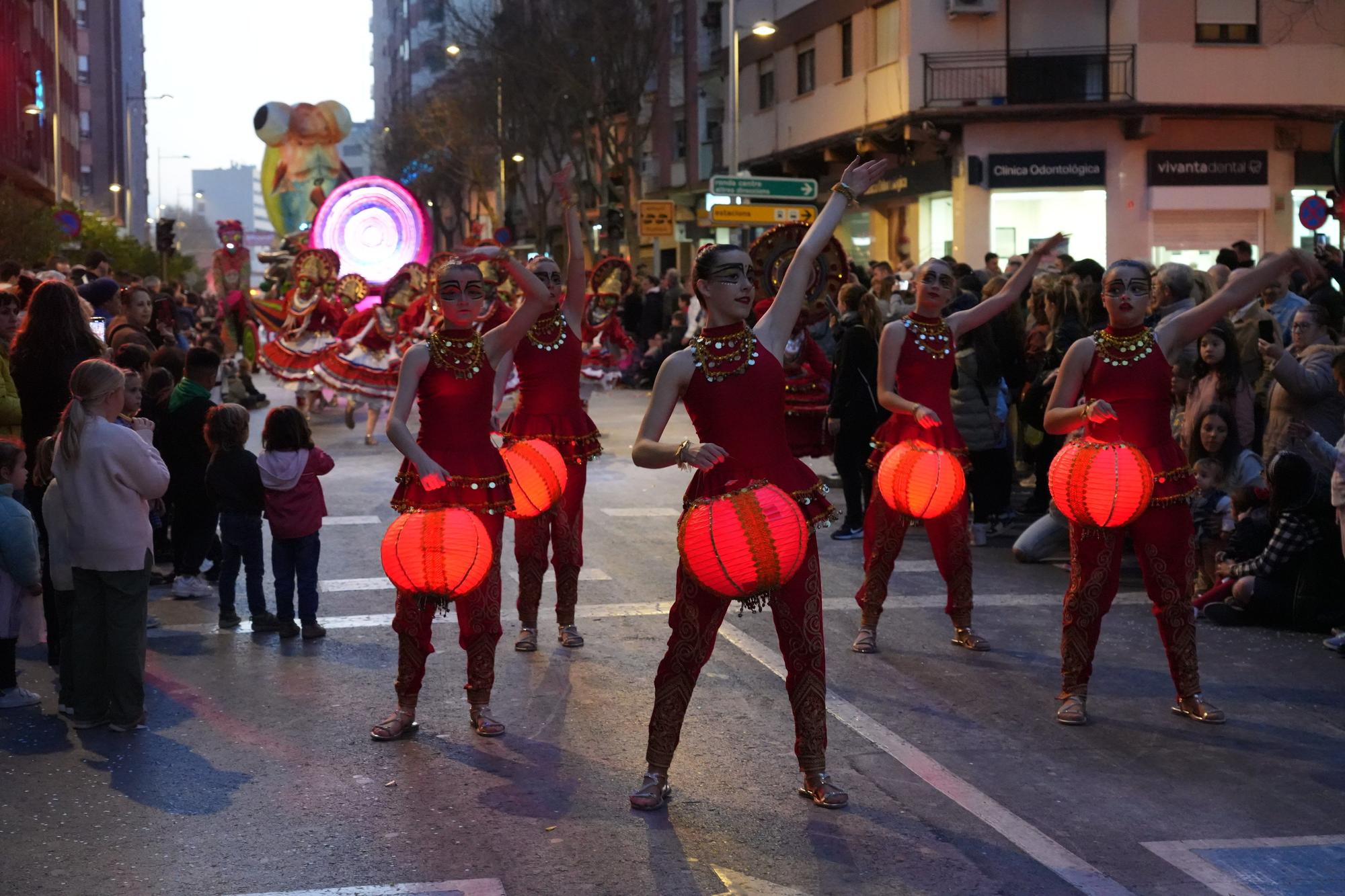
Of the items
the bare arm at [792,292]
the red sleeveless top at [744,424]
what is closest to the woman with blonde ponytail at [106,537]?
the red sleeveless top at [744,424]

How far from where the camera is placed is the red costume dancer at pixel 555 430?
891 centimetres

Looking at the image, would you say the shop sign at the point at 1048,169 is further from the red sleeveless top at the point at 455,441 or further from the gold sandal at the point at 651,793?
the gold sandal at the point at 651,793

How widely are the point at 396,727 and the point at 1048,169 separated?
26678mm

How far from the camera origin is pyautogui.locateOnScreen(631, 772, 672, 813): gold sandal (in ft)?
19.9

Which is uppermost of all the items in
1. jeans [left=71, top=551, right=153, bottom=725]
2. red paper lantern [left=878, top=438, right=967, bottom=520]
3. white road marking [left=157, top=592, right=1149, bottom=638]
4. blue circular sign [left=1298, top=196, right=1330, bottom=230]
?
blue circular sign [left=1298, top=196, right=1330, bottom=230]

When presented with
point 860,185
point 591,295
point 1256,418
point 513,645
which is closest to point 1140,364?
point 860,185

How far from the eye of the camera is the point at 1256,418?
11344 millimetres

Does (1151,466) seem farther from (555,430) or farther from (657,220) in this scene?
(657,220)

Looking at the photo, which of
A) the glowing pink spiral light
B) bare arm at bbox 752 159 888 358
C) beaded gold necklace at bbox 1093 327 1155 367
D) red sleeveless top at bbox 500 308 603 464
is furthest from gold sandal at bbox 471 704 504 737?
the glowing pink spiral light

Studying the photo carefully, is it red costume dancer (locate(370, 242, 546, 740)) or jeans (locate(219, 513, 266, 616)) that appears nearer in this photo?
red costume dancer (locate(370, 242, 546, 740))

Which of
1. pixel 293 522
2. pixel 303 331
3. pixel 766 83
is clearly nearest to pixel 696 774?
pixel 293 522

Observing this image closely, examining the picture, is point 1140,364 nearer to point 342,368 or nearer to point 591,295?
point 591,295

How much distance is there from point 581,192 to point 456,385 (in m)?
44.9

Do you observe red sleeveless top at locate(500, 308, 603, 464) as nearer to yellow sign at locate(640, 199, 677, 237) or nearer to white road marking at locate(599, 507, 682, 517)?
white road marking at locate(599, 507, 682, 517)
